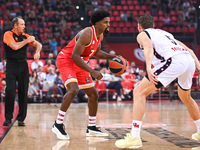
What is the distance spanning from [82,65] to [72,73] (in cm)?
32

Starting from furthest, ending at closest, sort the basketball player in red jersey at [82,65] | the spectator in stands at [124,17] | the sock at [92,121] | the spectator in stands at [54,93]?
the spectator in stands at [124,17]
the spectator in stands at [54,93]
the sock at [92,121]
the basketball player in red jersey at [82,65]

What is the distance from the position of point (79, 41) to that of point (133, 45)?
1317 centimetres

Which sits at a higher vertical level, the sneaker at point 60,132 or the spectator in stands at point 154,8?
the spectator in stands at point 154,8

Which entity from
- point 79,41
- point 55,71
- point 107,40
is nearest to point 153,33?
point 79,41

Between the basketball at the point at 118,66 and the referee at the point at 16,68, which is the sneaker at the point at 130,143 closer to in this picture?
the basketball at the point at 118,66

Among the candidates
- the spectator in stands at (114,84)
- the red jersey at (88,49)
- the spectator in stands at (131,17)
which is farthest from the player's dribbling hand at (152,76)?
the spectator in stands at (131,17)

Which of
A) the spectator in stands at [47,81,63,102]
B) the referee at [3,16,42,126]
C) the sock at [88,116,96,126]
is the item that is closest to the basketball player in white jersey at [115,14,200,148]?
the sock at [88,116,96,126]

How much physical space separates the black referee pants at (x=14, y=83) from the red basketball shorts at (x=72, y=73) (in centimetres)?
118

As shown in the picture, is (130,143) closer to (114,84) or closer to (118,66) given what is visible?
(118,66)

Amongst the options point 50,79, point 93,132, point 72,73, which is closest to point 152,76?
point 72,73

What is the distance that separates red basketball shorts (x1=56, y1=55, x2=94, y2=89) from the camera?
4.47 meters

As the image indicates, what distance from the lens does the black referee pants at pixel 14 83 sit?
5570 mm

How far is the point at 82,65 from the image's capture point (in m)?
4.23

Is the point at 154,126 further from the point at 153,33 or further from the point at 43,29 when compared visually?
the point at 43,29
